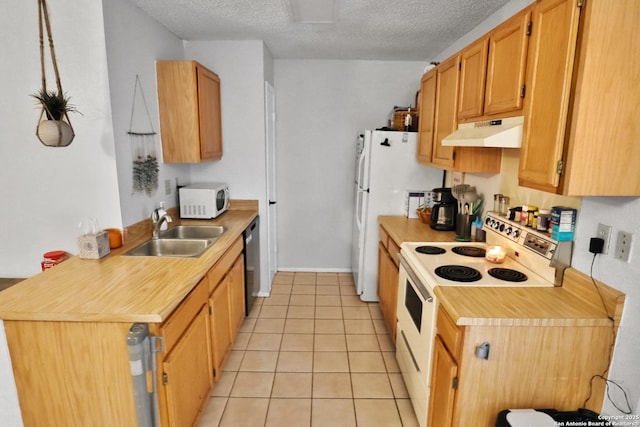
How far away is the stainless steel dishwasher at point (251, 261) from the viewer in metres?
3.05

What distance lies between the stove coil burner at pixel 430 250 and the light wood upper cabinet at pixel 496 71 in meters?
0.88

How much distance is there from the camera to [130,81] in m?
2.39

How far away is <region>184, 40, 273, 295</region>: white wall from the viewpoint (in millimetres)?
3352

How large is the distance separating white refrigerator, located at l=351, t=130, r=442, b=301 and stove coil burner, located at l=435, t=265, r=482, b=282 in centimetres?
150

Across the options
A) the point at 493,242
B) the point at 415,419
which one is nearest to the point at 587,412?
the point at 415,419

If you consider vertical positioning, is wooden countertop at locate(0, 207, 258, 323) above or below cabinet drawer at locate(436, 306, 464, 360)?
above

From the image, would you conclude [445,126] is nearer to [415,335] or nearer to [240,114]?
[415,335]

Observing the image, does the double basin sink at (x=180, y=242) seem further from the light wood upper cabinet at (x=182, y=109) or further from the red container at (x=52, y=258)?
the light wood upper cabinet at (x=182, y=109)

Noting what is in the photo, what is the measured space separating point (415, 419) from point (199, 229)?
82.2 inches

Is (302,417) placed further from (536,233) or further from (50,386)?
(536,233)

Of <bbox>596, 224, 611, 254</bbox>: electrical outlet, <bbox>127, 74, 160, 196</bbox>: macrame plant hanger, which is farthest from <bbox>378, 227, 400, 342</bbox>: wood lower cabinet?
<bbox>127, 74, 160, 196</bbox>: macrame plant hanger

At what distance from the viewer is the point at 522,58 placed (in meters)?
1.65

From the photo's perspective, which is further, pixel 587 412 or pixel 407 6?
pixel 407 6

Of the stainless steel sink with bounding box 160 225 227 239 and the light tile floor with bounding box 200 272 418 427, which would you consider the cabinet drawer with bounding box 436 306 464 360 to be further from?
the stainless steel sink with bounding box 160 225 227 239
